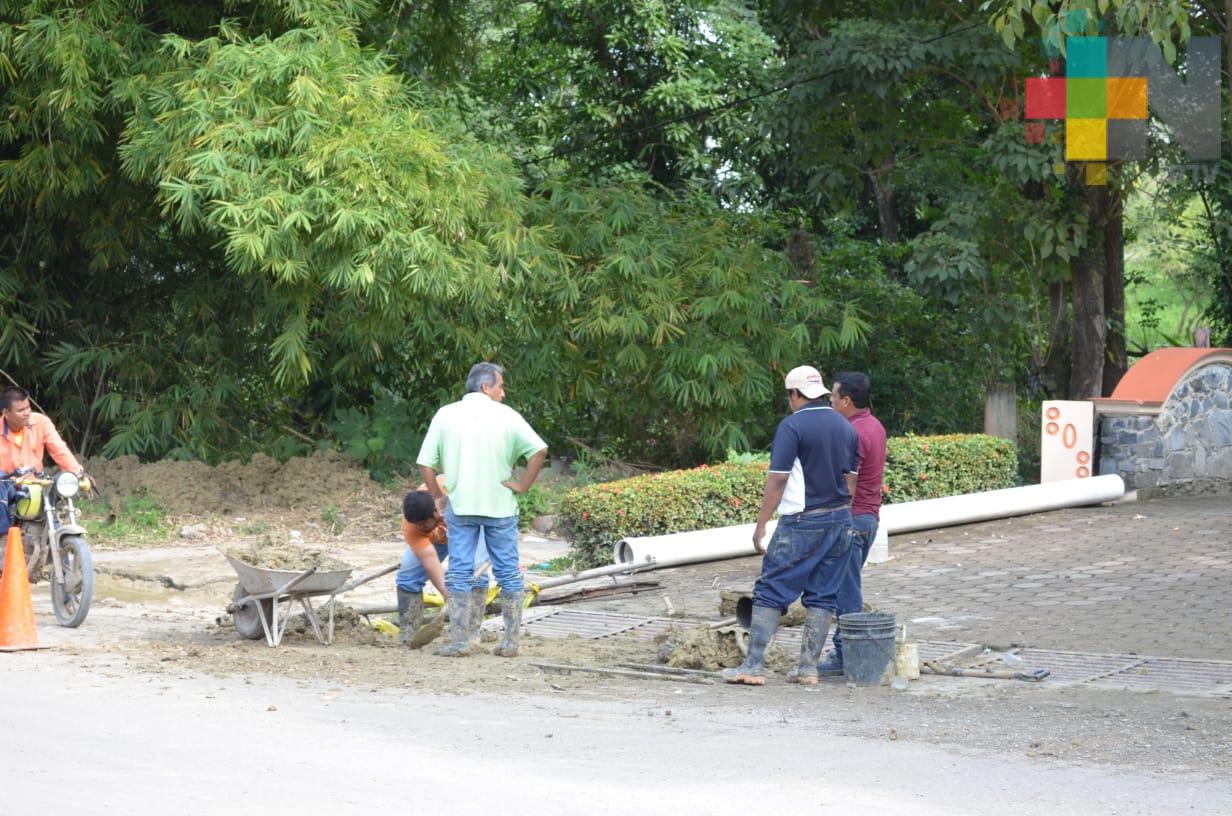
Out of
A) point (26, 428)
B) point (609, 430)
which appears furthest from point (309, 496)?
point (26, 428)

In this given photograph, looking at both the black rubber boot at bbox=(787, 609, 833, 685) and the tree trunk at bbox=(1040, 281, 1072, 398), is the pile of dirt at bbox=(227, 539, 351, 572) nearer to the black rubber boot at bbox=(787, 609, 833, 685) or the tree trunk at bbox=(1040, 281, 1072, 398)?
the black rubber boot at bbox=(787, 609, 833, 685)

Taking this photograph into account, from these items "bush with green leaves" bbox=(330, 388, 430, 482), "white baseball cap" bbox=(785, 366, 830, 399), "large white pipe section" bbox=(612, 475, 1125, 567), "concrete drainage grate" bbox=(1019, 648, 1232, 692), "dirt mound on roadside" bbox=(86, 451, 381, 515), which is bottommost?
"concrete drainage grate" bbox=(1019, 648, 1232, 692)

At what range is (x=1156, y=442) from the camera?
18.5 metres

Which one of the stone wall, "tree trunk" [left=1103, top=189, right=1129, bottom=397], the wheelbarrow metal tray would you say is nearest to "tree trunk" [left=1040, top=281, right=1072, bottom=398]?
"tree trunk" [left=1103, top=189, right=1129, bottom=397]

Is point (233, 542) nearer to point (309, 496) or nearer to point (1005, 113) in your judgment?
point (309, 496)

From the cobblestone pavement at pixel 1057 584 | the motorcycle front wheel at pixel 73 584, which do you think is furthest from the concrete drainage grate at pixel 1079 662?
the motorcycle front wheel at pixel 73 584

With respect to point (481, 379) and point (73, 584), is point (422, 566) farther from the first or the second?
point (73, 584)

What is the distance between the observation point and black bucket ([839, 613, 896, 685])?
8.84 m

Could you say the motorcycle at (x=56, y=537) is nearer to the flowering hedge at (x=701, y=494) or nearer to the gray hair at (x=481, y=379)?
the gray hair at (x=481, y=379)

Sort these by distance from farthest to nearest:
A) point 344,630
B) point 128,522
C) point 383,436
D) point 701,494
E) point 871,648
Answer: point 383,436, point 128,522, point 701,494, point 344,630, point 871,648

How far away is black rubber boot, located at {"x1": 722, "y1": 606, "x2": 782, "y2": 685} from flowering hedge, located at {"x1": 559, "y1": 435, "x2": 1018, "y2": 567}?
4.65 m

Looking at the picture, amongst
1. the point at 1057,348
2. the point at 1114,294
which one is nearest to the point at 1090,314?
the point at 1114,294

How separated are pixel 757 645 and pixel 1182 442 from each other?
11.6m

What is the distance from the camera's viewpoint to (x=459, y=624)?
9.70 m
